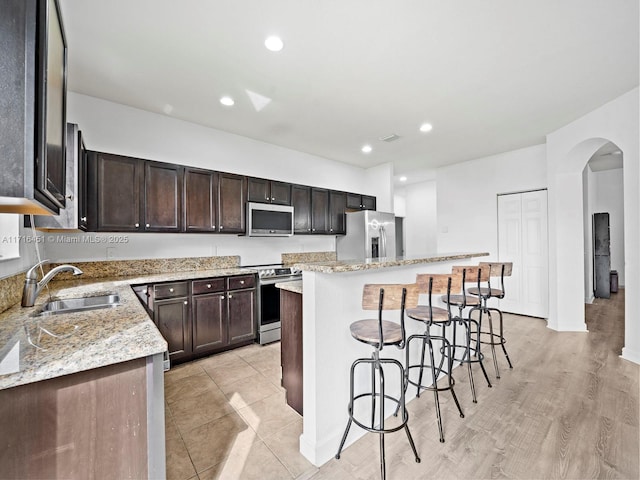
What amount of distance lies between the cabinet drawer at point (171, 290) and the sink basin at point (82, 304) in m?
0.65

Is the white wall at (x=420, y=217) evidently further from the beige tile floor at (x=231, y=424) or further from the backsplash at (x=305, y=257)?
the beige tile floor at (x=231, y=424)

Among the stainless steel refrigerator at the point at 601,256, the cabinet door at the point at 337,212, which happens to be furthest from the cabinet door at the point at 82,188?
the stainless steel refrigerator at the point at 601,256

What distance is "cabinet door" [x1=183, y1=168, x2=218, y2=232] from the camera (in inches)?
131

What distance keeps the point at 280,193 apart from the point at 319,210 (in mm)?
788

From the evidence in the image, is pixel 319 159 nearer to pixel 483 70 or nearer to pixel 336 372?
pixel 483 70

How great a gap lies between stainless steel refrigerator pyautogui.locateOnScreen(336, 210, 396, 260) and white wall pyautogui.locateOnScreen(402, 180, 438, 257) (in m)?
2.66

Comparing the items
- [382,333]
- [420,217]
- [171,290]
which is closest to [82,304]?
[171,290]

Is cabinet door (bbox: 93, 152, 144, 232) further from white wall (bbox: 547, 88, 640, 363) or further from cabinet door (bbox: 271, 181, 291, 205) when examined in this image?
white wall (bbox: 547, 88, 640, 363)

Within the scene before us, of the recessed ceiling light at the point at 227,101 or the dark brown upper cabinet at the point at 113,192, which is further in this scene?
the recessed ceiling light at the point at 227,101

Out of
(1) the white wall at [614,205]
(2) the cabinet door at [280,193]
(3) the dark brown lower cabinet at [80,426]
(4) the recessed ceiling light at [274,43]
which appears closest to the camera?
(3) the dark brown lower cabinet at [80,426]

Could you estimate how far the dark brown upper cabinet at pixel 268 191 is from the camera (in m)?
3.83

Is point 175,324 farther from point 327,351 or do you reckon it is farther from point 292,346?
point 327,351

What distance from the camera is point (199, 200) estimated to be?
3424 millimetres

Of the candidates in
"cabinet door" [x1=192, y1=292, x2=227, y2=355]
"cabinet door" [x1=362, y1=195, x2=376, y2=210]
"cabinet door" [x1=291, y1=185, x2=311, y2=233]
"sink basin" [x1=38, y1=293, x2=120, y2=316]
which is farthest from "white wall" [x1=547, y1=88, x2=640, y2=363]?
"sink basin" [x1=38, y1=293, x2=120, y2=316]
